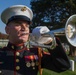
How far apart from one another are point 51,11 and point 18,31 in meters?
38.6

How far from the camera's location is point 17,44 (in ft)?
12.0

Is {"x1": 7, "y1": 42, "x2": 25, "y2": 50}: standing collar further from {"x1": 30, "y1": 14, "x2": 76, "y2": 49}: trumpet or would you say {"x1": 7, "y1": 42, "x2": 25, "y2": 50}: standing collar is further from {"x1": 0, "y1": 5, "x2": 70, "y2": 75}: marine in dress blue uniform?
{"x1": 30, "y1": 14, "x2": 76, "y2": 49}: trumpet

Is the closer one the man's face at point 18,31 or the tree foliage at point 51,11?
the man's face at point 18,31

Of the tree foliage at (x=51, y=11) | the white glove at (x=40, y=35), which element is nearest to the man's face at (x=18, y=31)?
the white glove at (x=40, y=35)

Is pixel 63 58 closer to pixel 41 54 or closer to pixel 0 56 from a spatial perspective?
pixel 41 54

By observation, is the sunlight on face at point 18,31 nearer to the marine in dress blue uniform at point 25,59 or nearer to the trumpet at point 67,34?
the marine in dress blue uniform at point 25,59

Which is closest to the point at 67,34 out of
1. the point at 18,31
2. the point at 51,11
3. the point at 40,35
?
the point at 40,35

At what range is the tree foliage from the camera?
37987mm

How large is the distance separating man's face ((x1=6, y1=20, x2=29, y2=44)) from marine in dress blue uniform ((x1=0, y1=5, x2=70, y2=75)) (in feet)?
0.24

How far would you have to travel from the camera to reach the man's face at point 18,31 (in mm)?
3508

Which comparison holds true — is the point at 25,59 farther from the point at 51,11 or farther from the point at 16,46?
the point at 51,11

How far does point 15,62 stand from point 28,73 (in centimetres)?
19

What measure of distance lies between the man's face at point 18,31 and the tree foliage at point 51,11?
109 feet

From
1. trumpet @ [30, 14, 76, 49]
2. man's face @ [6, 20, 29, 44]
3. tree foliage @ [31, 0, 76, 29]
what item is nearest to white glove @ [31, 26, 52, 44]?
trumpet @ [30, 14, 76, 49]
